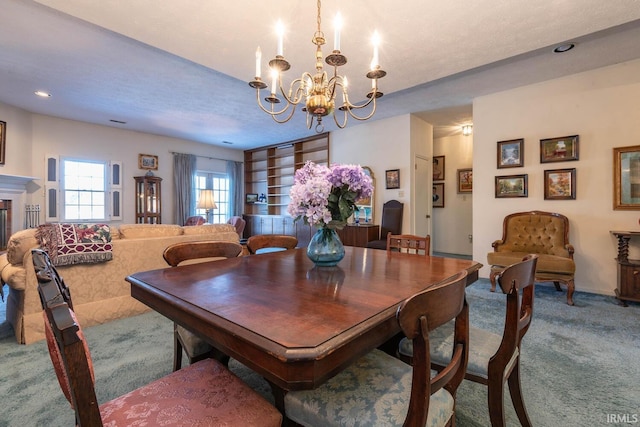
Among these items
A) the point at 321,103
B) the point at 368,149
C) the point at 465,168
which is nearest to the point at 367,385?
the point at 321,103

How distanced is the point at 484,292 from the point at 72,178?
23.8 feet

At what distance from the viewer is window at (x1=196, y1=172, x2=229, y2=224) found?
7305 mm

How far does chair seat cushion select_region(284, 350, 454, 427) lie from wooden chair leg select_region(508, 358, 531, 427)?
536 mm

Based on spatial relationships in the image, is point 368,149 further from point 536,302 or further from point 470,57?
point 536,302

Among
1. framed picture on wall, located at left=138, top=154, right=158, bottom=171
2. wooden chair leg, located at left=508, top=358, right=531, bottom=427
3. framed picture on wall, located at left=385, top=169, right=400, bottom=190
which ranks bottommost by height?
wooden chair leg, located at left=508, top=358, right=531, bottom=427

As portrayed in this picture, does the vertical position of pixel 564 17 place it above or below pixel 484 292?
above

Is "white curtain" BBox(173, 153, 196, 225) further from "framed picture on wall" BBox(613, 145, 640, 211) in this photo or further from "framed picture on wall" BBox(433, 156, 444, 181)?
"framed picture on wall" BBox(613, 145, 640, 211)

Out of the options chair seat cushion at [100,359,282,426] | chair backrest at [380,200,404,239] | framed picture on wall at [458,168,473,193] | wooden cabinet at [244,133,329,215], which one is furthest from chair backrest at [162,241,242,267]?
framed picture on wall at [458,168,473,193]

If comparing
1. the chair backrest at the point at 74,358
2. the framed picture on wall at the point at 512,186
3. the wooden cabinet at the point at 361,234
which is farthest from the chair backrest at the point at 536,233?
the chair backrest at the point at 74,358

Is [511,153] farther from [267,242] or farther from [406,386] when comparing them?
[406,386]

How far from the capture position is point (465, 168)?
6043 millimetres

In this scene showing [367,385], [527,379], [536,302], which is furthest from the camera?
[536,302]

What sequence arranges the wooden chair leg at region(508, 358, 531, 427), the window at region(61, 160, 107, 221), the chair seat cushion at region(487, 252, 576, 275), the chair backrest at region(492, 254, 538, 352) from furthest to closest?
the window at region(61, 160, 107, 221)
the chair seat cushion at region(487, 252, 576, 275)
the wooden chair leg at region(508, 358, 531, 427)
the chair backrest at region(492, 254, 538, 352)

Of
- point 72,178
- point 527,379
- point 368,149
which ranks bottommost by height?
point 527,379
